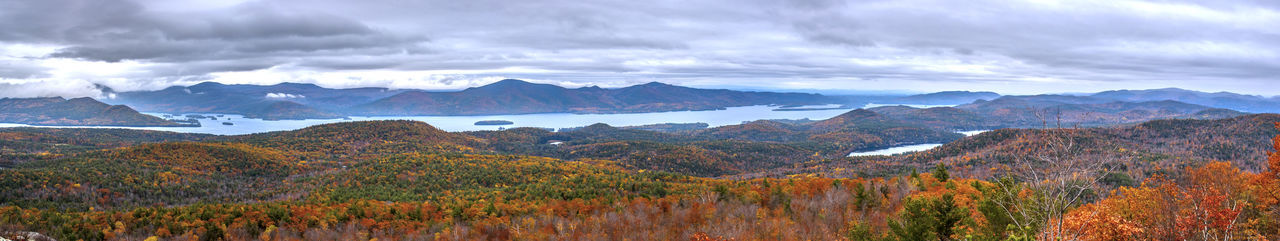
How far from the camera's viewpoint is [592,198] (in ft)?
153

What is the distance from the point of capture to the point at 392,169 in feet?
282

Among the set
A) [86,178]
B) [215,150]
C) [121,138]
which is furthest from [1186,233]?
[121,138]

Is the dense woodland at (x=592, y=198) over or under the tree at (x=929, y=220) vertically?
under

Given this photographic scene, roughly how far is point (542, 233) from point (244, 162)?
8918cm

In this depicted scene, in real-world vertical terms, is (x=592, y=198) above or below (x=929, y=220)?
below

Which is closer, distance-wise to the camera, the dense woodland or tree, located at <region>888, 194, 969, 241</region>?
tree, located at <region>888, 194, 969, 241</region>

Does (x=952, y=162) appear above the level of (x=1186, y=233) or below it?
below

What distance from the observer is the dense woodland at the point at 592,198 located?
65.7ft

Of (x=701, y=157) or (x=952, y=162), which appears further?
(x=701, y=157)

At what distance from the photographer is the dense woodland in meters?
20.0

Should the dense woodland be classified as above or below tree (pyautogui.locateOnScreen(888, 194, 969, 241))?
below

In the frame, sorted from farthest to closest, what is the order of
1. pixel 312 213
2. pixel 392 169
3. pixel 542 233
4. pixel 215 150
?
pixel 215 150 → pixel 392 169 → pixel 312 213 → pixel 542 233

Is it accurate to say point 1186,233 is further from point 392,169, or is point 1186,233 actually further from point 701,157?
point 701,157

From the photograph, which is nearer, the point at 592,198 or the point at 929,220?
the point at 929,220
